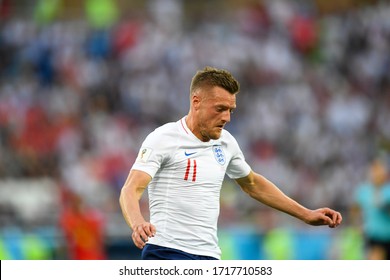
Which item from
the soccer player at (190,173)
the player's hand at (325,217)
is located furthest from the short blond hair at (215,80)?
the player's hand at (325,217)

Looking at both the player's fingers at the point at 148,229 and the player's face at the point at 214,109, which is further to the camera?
the player's face at the point at 214,109

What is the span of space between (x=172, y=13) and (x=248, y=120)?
357 cm

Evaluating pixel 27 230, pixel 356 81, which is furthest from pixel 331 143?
pixel 27 230

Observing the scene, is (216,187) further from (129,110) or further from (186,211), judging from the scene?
(129,110)

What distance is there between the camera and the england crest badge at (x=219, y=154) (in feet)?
23.0

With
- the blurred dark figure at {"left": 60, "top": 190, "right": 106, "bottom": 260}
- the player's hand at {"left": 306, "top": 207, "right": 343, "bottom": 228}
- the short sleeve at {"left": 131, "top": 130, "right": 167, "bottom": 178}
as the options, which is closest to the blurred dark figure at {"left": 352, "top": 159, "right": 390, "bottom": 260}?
the blurred dark figure at {"left": 60, "top": 190, "right": 106, "bottom": 260}

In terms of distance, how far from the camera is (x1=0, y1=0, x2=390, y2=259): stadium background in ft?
50.4

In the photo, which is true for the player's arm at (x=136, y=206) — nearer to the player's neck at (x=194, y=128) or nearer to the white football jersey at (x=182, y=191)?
the white football jersey at (x=182, y=191)

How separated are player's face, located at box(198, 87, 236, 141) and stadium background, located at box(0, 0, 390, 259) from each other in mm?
7553

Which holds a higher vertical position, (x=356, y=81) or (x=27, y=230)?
(x=356, y=81)

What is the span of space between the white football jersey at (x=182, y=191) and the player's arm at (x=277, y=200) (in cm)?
64

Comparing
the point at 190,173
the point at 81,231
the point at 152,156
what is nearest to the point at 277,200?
the point at 190,173

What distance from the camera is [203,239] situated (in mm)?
6840

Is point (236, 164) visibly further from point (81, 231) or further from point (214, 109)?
point (81, 231)
